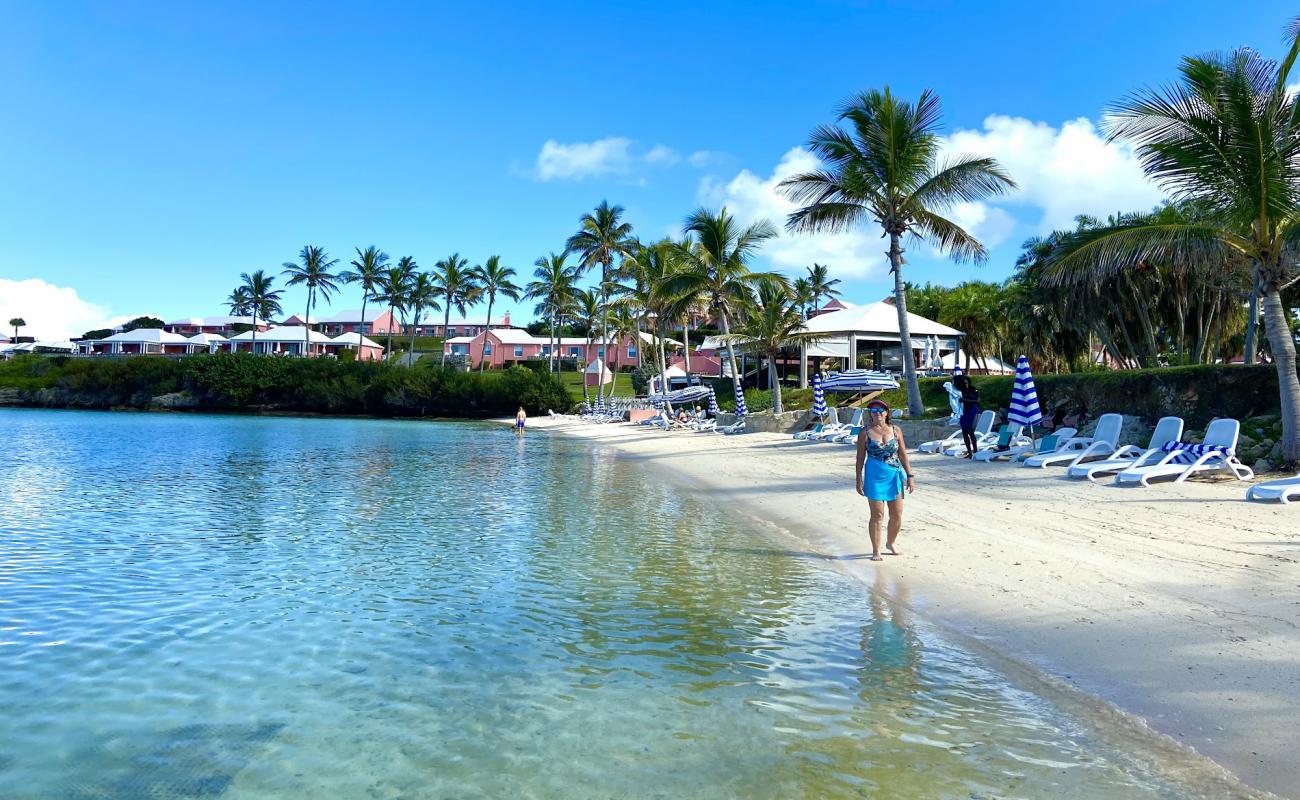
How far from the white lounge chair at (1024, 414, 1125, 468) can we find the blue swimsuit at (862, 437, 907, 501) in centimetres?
686

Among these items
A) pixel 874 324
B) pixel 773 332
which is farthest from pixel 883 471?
pixel 874 324

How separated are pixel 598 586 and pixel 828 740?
3.99 m

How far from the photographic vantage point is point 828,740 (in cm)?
428

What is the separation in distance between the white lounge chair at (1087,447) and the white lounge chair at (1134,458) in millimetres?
456

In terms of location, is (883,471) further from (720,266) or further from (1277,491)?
(720,266)

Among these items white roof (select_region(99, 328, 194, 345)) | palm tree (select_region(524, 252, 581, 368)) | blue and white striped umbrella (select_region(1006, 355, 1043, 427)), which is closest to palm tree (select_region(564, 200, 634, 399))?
palm tree (select_region(524, 252, 581, 368))

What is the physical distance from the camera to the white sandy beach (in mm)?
4430

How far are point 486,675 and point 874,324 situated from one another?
3601cm

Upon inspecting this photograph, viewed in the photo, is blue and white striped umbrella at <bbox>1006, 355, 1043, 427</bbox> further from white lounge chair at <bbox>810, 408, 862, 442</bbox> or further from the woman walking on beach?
the woman walking on beach

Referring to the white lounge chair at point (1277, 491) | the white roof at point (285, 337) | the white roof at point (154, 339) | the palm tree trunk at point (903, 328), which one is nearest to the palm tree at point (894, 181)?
the palm tree trunk at point (903, 328)

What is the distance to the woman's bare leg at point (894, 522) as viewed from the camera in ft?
28.9

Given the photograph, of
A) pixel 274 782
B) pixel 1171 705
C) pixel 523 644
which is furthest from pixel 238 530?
pixel 1171 705

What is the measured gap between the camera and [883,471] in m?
8.41

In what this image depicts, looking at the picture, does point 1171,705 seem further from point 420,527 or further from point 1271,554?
point 420,527
